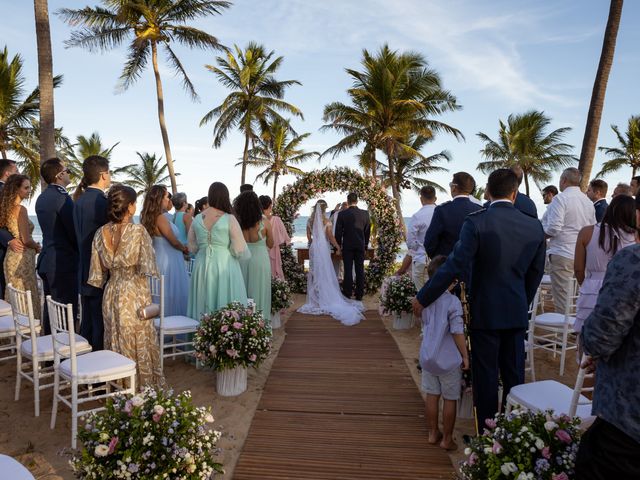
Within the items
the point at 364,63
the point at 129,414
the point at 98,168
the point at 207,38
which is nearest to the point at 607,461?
the point at 129,414

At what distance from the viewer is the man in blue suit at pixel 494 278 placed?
3.49m

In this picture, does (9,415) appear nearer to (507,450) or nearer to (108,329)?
(108,329)

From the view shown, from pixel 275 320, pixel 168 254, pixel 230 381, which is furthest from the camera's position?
pixel 275 320

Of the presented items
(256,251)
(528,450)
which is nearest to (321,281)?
(256,251)

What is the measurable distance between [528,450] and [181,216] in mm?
6973

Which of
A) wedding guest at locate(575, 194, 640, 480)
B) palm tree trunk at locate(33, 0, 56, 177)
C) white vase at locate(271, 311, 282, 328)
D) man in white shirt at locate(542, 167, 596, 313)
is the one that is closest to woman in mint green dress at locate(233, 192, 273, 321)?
white vase at locate(271, 311, 282, 328)

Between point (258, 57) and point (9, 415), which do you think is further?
point (258, 57)

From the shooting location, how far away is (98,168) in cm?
469

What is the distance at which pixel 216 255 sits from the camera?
5.77m

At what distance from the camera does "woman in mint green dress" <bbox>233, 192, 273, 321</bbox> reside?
6.44 metres

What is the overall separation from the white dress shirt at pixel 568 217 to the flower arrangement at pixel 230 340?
14.4ft

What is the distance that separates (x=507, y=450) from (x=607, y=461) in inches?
24.7

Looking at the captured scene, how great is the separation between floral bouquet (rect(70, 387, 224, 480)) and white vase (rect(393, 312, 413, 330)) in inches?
217

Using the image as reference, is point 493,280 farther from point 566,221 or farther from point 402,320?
point 402,320
